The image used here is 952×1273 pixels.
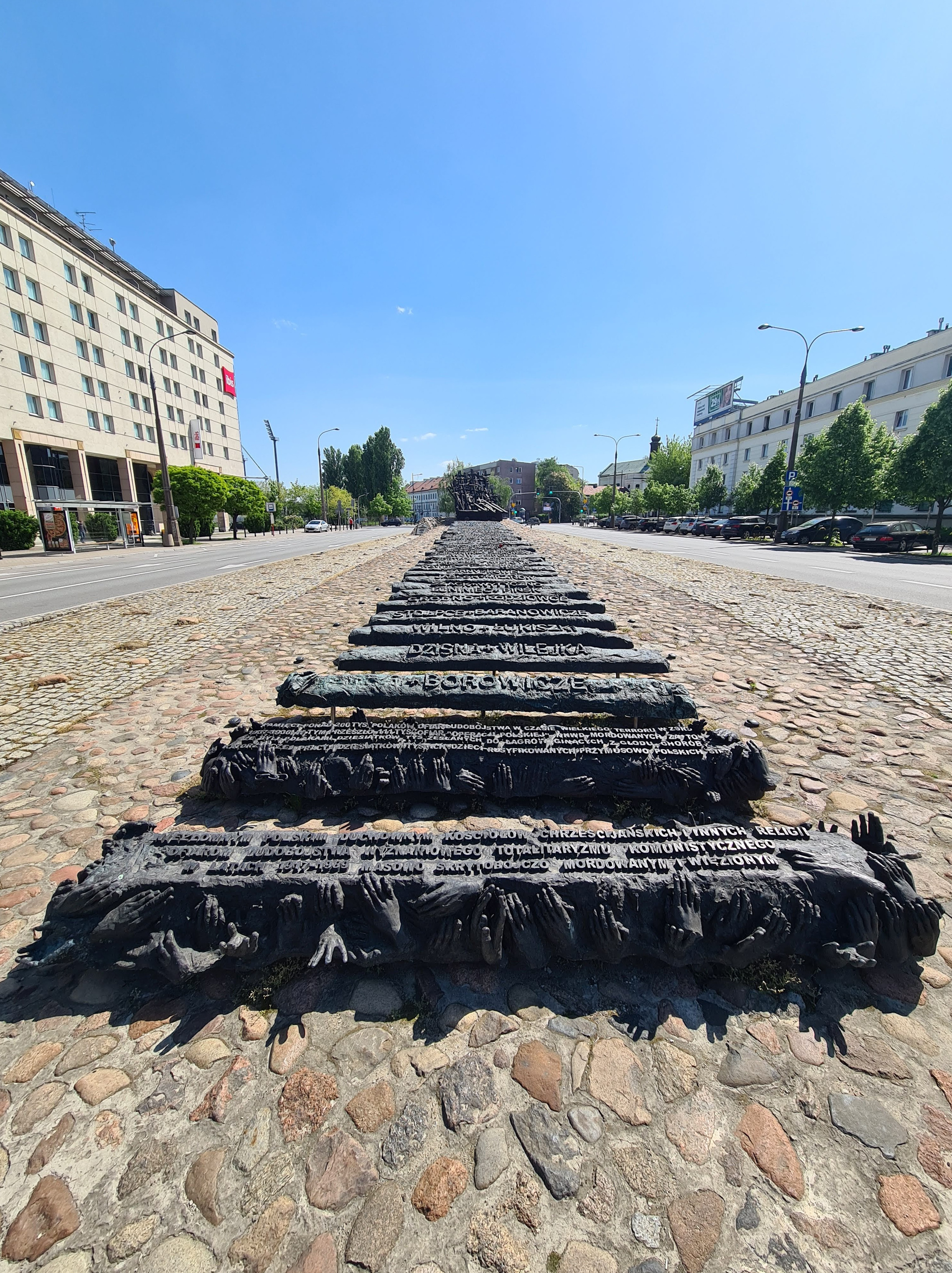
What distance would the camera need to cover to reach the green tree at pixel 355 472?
7719cm

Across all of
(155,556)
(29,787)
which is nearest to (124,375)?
(155,556)

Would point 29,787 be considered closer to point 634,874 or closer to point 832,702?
point 634,874

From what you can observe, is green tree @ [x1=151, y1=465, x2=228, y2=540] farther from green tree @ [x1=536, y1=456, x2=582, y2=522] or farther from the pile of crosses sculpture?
green tree @ [x1=536, y1=456, x2=582, y2=522]

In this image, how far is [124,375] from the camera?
35.9m

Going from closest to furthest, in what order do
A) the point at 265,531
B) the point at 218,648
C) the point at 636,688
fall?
1. the point at 636,688
2. the point at 218,648
3. the point at 265,531

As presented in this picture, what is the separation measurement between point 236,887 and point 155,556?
2404 centimetres

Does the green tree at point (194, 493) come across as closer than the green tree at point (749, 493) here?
Yes

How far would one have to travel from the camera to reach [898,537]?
2278 cm

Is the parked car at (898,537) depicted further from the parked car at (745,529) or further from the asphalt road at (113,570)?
the asphalt road at (113,570)

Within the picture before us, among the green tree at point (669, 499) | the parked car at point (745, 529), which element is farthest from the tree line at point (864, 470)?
the green tree at point (669, 499)

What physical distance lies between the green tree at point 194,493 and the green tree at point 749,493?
3981 centimetres

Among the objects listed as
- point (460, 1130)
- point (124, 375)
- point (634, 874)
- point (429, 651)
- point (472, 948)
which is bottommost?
point (460, 1130)

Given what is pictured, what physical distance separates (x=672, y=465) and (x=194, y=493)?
176 ft

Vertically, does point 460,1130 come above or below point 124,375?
below
